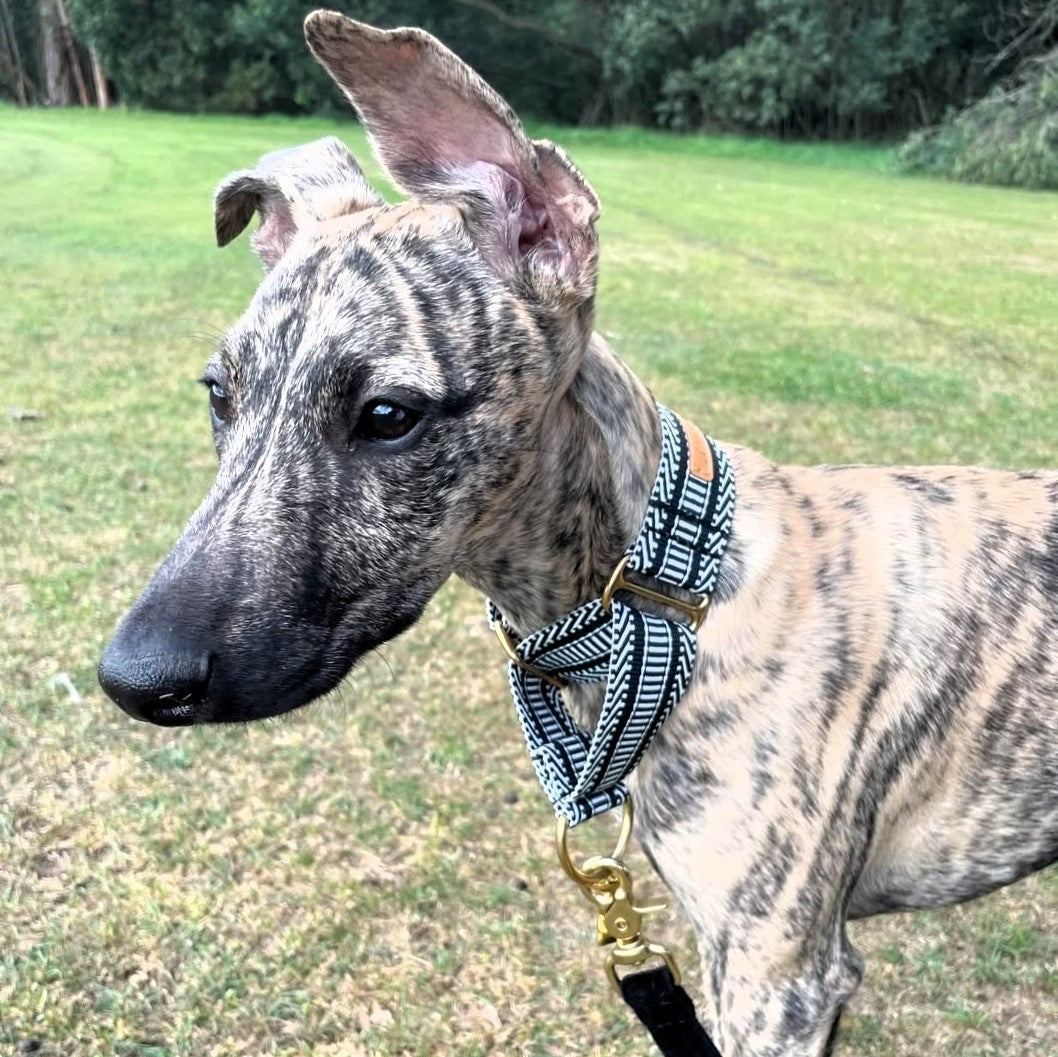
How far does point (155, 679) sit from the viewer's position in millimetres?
1797

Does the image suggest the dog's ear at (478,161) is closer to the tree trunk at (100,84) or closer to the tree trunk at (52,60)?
the tree trunk at (100,84)

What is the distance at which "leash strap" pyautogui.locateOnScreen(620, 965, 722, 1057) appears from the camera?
2012mm

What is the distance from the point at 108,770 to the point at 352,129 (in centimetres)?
3167

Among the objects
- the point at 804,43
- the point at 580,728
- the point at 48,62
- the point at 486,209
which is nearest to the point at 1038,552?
the point at 580,728

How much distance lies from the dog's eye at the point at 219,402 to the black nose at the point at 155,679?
612 mm

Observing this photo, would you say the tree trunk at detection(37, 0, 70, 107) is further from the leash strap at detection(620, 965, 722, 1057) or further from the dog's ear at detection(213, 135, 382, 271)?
the leash strap at detection(620, 965, 722, 1057)

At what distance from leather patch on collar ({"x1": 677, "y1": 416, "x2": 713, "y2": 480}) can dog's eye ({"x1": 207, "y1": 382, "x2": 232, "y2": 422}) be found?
0.99 m

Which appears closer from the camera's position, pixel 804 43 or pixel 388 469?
pixel 388 469

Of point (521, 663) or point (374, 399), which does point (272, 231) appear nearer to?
point (374, 399)

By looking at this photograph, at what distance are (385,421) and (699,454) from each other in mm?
692

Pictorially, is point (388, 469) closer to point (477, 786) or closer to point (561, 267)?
point (561, 267)

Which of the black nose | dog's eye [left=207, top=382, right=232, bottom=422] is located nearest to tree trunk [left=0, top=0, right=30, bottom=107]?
dog's eye [left=207, top=382, right=232, bottom=422]

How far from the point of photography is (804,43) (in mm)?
37562

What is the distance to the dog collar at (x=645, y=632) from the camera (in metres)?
2.11
